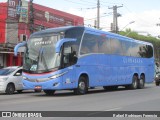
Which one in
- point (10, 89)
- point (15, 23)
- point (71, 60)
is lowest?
point (10, 89)

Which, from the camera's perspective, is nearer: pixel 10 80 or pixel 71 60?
pixel 71 60

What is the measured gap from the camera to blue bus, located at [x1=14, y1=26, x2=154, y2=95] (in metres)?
19.0

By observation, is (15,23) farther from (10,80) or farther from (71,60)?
(71,60)

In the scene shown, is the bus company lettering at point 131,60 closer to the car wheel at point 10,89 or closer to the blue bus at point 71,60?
the blue bus at point 71,60

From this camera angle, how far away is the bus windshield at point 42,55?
18953mm

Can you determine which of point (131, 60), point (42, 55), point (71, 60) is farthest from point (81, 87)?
point (131, 60)

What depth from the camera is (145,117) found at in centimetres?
1166

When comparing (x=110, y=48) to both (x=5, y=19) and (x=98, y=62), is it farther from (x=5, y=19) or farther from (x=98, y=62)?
(x=5, y=19)

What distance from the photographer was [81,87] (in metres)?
20.6

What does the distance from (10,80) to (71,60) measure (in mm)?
4795

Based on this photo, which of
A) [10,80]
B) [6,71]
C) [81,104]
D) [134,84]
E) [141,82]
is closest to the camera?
[81,104]

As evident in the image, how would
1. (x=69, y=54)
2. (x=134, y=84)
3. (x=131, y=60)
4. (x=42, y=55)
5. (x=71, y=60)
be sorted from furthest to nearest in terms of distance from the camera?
(x=134, y=84), (x=131, y=60), (x=71, y=60), (x=69, y=54), (x=42, y=55)

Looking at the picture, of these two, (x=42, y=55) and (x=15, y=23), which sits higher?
(x=15, y=23)

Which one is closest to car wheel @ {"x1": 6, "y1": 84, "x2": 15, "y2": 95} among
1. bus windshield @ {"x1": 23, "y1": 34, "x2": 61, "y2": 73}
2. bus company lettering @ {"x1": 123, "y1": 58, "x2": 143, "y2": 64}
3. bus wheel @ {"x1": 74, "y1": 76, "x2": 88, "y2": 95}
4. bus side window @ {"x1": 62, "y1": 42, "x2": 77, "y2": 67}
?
bus windshield @ {"x1": 23, "y1": 34, "x2": 61, "y2": 73}
